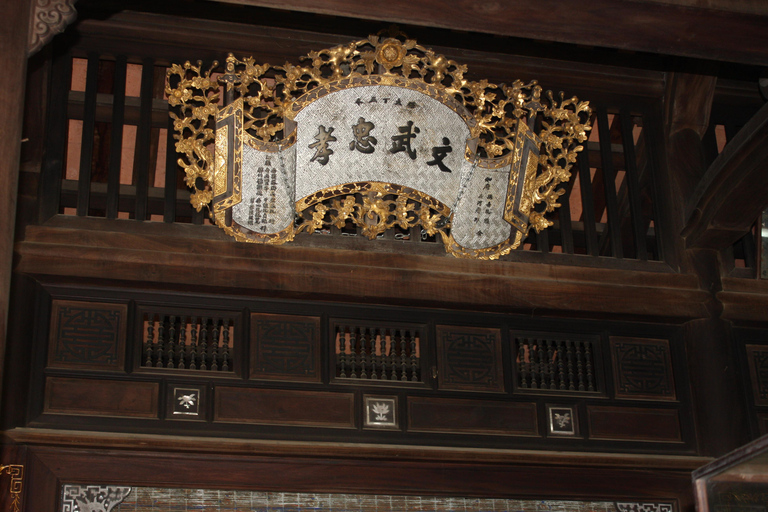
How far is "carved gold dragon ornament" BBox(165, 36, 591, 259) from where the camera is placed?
5758mm

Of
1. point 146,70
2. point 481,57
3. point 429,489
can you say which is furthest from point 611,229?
point 146,70

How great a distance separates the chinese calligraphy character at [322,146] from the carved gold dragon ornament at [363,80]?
0.18m

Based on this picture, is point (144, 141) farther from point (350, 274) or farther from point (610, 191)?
point (610, 191)

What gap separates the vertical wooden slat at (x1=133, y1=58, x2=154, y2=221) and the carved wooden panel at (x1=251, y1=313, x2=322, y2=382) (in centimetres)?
87

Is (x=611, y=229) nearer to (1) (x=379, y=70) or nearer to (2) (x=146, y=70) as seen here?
(1) (x=379, y=70)

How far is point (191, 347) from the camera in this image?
5.45 metres

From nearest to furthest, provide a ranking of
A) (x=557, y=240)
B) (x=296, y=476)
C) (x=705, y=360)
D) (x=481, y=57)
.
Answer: (x=296, y=476), (x=705, y=360), (x=481, y=57), (x=557, y=240)

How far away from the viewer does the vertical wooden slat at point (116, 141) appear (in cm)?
558

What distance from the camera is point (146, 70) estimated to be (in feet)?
19.4

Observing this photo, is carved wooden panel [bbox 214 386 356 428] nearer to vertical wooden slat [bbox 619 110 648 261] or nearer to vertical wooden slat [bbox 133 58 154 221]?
vertical wooden slat [bbox 133 58 154 221]

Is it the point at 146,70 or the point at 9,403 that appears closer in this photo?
the point at 9,403

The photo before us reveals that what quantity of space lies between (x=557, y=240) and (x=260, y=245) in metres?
2.46

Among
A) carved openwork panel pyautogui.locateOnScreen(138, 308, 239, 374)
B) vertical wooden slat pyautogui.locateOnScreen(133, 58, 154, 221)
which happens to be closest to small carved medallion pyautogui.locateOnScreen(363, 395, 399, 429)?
carved openwork panel pyautogui.locateOnScreen(138, 308, 239, 374)

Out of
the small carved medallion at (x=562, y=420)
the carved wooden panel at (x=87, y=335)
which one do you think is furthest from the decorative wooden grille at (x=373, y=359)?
the carved wooden panel at (x=87, y=335)
